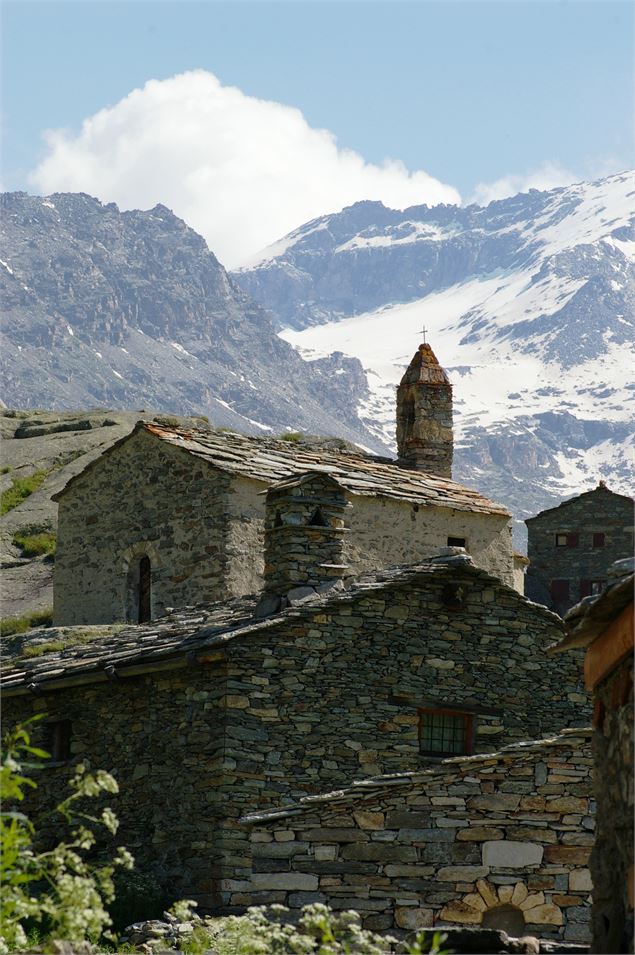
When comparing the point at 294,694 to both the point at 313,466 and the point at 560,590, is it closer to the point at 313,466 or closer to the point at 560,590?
the point at 313,466

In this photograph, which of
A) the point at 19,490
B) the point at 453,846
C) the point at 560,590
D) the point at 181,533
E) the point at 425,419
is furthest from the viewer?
the point at 560,590

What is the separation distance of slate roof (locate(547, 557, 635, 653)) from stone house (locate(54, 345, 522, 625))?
1639 centimetres

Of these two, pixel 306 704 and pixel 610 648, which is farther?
pixel 306 704

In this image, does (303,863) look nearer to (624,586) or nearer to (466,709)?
(466,709)

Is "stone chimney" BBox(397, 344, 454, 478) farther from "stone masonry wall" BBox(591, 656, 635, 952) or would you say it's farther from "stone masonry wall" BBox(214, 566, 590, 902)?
"stone masonry wall" BBox(591, 656, 635, 952)

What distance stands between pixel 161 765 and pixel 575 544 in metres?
41.0

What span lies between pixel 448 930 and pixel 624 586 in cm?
280

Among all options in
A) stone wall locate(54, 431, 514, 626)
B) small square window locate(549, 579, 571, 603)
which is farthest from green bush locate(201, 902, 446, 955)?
small square window locate(549, 579, 571, 603)

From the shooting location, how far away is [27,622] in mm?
34188

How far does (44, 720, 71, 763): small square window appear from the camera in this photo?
22.8m

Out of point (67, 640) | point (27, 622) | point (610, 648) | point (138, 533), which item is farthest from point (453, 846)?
point (27, 622)

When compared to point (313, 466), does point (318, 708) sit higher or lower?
lower

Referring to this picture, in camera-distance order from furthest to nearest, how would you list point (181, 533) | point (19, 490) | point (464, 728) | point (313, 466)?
point (19, 490) → point (313, 466) → point (181, 533) → point (464, 728)


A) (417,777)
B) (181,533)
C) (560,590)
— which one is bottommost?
(417,777)
